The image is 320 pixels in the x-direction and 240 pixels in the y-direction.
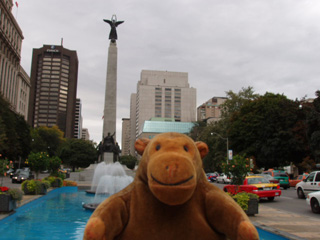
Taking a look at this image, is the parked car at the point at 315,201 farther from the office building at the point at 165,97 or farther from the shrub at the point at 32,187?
the office building at the point at 165,97

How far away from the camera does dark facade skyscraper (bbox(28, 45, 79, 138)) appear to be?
151500 millimetres

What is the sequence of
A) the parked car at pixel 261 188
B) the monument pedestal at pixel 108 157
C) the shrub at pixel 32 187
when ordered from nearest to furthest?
the parked car at pixel 261 188 → the shrub at pixel 32 187 → the monument pedestal at pixel 108 157

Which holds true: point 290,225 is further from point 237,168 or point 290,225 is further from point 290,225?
point 237,168

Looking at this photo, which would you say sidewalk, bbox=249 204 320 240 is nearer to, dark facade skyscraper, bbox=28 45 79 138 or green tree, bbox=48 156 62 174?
green tree, bbox=48 156 62 174

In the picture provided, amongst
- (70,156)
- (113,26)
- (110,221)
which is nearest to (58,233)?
(110,221)

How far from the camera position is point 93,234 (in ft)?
8.59

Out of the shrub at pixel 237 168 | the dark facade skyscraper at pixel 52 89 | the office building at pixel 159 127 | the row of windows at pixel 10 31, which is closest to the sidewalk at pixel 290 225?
the shrub at pixel 237 168

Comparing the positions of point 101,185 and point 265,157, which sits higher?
point 265,157

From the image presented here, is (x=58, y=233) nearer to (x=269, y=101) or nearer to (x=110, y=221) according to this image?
(x=110, y=221)

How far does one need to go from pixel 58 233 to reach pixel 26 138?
160ft

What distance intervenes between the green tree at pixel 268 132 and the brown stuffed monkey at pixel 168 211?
1471 inches

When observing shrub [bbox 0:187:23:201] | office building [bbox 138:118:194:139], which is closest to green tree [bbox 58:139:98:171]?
office building [bbox 138:118:194:139]

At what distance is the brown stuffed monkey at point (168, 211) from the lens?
9.05 ft

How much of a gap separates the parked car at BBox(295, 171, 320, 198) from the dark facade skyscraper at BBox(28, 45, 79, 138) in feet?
463
